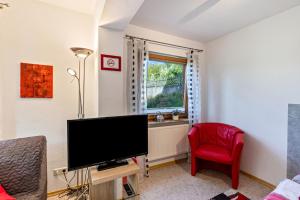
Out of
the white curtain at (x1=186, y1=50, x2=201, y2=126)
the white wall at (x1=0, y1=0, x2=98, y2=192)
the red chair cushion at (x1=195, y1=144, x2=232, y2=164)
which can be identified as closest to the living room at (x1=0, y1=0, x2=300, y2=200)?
the white wall at (x1=0, y1=0, x2=98, y2=192)

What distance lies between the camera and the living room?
5.97 ft

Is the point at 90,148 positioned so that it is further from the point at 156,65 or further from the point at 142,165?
the point at 156,65

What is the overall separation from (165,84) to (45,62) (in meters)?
2.00

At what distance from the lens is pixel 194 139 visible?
253cm

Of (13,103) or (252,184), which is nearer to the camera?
(13,103)

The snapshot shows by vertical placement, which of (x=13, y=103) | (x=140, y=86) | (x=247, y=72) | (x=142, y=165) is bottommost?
(x=142, y=165)

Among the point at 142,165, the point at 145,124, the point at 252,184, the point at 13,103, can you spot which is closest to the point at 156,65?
the point at 145,124

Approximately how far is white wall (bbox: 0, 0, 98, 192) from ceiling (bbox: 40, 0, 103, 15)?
67 millimetres

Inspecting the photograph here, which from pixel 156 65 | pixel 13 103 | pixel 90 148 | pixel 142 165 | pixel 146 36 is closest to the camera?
pixel 90 148

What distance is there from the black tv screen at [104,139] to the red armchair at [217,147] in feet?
3.32

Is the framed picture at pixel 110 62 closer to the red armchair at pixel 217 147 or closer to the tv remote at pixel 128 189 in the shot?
the tv remote at pixel 128 189

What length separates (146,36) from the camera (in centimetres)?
267

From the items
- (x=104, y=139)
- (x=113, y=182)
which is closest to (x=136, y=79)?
(x=104, y=139)

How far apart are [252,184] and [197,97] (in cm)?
168
